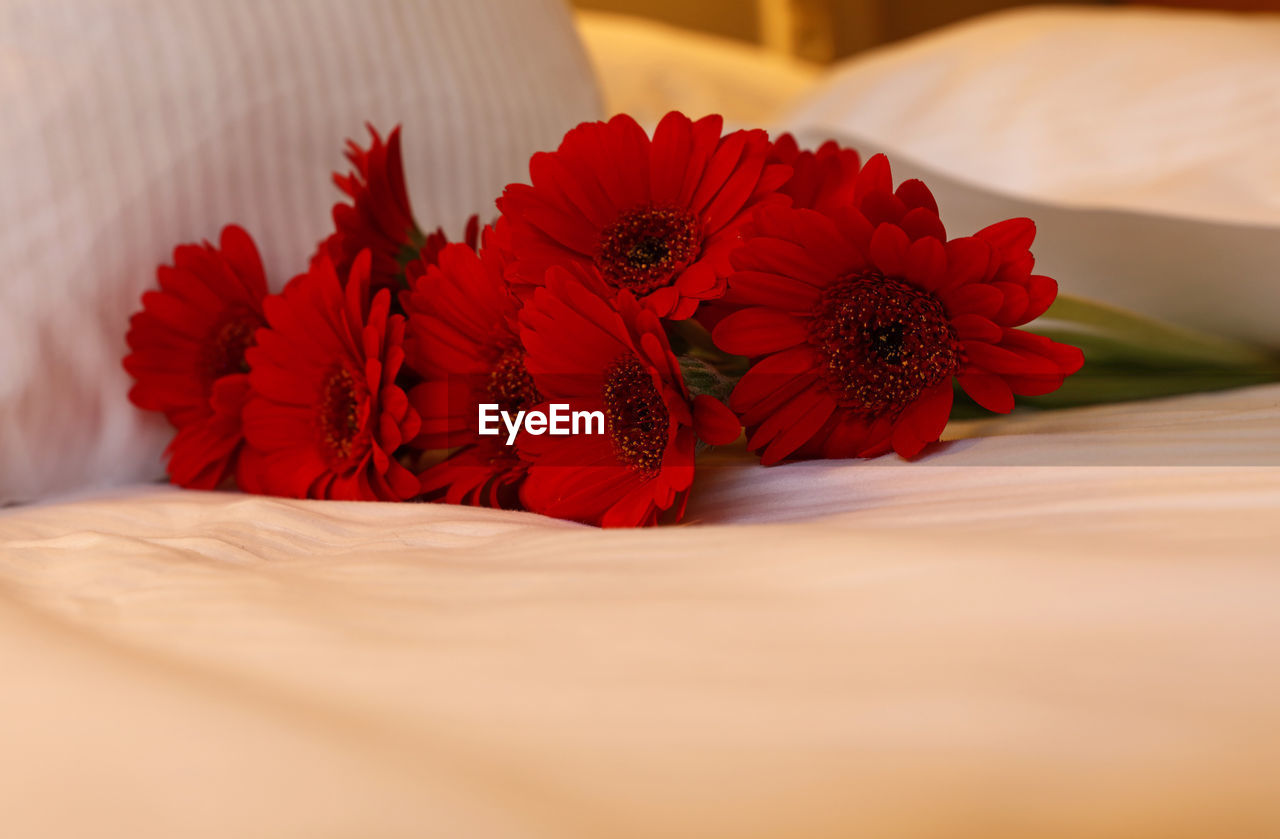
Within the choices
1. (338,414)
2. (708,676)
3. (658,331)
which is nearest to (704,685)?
(708,676)

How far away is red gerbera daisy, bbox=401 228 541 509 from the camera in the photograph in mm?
440

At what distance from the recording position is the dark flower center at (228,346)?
58 centimetres

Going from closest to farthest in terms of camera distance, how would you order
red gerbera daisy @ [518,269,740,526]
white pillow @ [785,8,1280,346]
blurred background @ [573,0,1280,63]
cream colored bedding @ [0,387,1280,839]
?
cream colored bedding @ [0,387,1280,839]
red gerbera daisy @ [518,269,740,526]
white pillow @ [785,8,1280,346]
blurred background @ [573,0,1280,63]

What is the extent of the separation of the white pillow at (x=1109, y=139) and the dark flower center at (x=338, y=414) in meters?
0.39

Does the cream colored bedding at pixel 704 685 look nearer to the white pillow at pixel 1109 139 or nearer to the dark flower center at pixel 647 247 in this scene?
the dark flower center at pixel 647 247

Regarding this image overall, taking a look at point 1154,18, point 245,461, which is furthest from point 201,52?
point 1154,18

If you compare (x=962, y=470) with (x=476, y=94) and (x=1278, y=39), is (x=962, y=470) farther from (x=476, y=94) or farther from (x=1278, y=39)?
(x=1278, y=39)

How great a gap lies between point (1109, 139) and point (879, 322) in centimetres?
76

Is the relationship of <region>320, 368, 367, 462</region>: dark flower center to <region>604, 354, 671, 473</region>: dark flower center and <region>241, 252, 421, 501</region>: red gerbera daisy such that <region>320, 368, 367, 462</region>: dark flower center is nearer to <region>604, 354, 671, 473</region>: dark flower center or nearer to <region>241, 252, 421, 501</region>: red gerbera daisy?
<region>241, 252, 421, 501</region>: red gerbera daisy

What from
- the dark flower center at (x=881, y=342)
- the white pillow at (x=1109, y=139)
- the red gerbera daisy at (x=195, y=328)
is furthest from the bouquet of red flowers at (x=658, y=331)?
the white pillow at (x=1109, y=139)

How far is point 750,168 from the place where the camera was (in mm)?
409

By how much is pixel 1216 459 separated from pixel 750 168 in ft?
0.65

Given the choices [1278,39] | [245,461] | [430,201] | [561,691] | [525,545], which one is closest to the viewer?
[561,691]

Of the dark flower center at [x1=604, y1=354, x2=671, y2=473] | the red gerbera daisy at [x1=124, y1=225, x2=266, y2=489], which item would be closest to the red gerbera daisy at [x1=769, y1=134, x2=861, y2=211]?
the dark flower center at [x1=604, y1=354, x2=671, y2=473]
